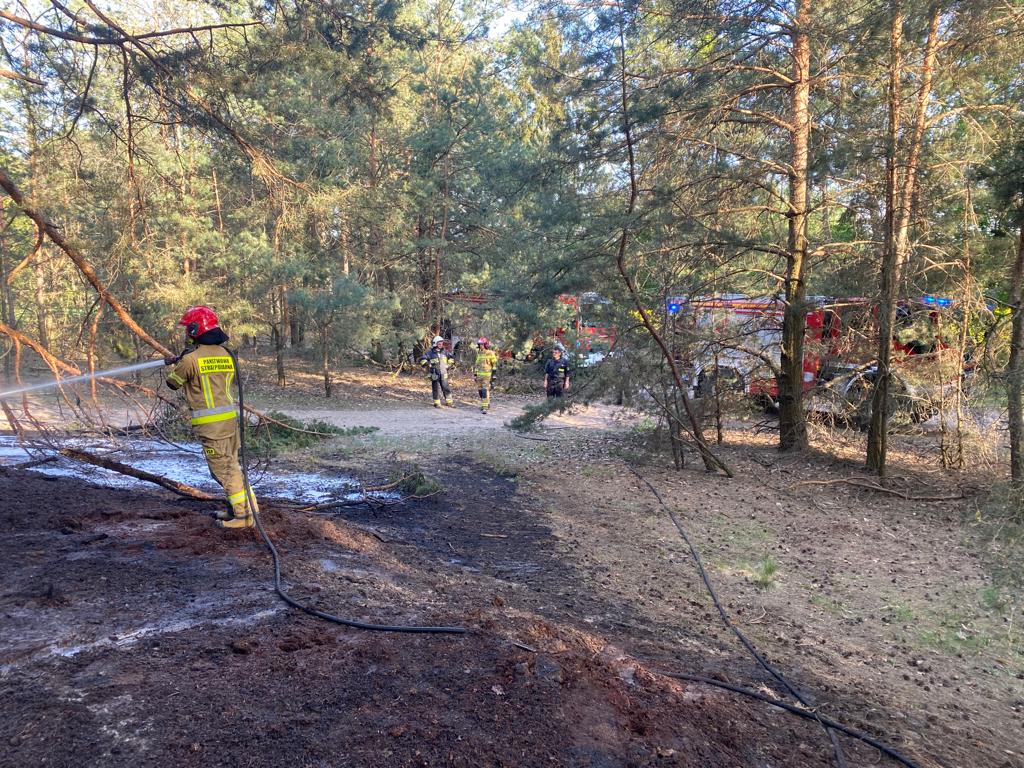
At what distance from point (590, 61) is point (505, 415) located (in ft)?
31.0

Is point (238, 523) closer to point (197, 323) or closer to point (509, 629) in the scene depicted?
point (197, 323)

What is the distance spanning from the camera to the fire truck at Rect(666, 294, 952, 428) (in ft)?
29.8

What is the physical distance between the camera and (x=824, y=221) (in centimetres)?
1088

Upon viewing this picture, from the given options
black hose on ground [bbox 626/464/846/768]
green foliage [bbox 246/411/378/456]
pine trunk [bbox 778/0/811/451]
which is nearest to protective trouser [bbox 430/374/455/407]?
green foliage [bbox 246/411/378/456]

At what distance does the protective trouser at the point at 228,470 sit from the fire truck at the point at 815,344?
20.3ft

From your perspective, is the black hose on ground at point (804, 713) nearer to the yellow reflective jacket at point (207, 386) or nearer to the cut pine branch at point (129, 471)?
the yellow reflective jacket at point (207, 386)

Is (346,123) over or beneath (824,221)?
over

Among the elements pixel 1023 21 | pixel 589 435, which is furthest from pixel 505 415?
pixel 1023 21

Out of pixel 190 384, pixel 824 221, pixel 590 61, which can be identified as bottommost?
pixel 190 384

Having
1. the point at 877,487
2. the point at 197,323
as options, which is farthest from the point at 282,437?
the point at 877,487

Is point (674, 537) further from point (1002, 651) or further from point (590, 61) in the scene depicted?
point (590, 61)

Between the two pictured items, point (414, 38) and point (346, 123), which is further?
point (346, 123)

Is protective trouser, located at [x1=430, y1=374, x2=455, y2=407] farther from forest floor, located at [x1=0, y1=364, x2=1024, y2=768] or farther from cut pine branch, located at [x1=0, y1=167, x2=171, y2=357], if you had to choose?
cut pine branch, located at [x1=0, y1=167, x2=171, y2=357]

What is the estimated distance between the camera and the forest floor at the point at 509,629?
2705 mm
